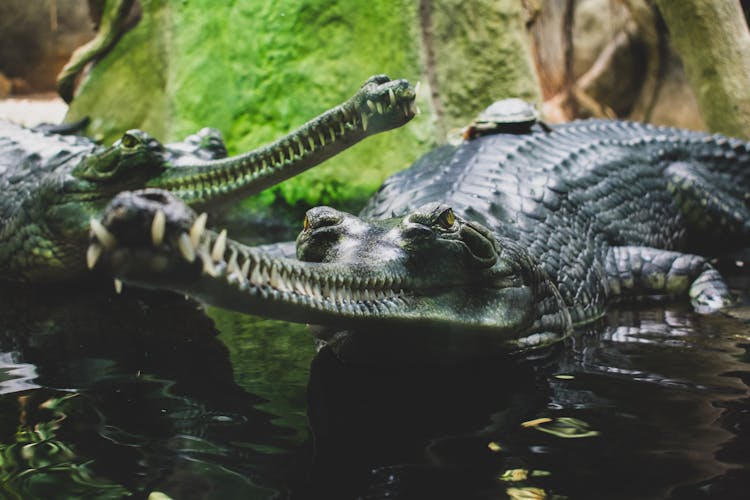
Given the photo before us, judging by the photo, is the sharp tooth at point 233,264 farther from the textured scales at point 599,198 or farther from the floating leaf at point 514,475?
the textured scales at point 599,198

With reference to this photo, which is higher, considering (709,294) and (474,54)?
(474,54)

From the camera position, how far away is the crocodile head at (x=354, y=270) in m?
1.37

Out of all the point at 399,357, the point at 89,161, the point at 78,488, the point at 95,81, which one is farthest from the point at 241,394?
Result: the point at 95,81

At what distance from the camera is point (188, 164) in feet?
12.8

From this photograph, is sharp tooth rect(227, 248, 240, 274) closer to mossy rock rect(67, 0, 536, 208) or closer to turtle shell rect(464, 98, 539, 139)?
turtle shell rect(464, 98, 539, 139)

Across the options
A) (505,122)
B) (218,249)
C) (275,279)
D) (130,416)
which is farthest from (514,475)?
(505,122)

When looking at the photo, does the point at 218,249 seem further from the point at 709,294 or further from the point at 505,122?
the point at 505,122

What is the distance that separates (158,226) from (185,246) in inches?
2.6

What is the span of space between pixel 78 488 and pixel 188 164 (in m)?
2.56

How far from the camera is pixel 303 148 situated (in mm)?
2828

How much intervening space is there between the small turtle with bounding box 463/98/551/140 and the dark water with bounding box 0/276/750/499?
4.80 feet

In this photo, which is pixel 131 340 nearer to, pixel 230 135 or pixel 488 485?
pixel 488 485

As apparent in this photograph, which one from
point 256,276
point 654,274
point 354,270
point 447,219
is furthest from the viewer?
point 654,274

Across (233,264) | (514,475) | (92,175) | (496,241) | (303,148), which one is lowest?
(514,475)
